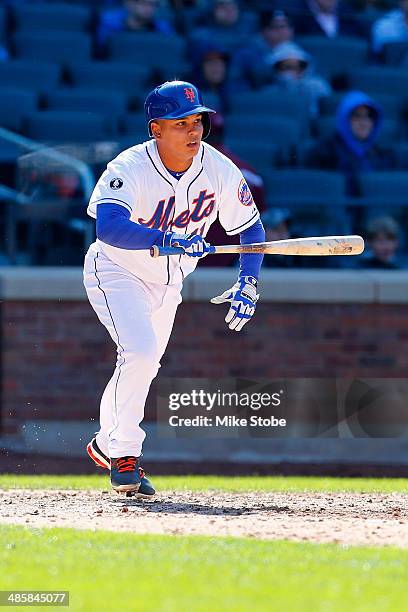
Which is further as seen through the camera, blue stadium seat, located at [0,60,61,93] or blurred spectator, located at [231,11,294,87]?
blurred spectator, located at [231,11,294,87]

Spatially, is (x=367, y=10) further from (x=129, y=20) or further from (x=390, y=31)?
(x=129, y=20)

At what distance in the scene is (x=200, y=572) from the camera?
12.7 ft

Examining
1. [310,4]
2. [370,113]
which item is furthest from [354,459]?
[310,4]

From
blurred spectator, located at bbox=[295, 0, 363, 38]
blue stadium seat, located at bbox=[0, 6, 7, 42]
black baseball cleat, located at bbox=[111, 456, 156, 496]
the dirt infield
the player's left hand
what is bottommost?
the dirt infield

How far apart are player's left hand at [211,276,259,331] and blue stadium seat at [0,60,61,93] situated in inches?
210

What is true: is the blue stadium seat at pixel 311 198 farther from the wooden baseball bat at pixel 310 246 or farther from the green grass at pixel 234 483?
the wooden baseball bat at pixel 310 246

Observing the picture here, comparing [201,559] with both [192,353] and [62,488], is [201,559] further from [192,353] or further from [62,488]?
[192,353]

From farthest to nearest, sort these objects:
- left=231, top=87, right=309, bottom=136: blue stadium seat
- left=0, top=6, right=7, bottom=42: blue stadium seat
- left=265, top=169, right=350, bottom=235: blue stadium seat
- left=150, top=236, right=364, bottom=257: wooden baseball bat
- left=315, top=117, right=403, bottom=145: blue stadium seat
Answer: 1. left=0, top=6, right=7, bottom=42: blue stadium seat
2. left=231, top=87, right=309, bottom=136: blue stadium seat
3. left=315, top=117, right=403, bottom=145: blue stadium seat
4. left=265, top=169, right=350, bottom=235: blue stadium seat
5. left=150, top=236, right=364, bottom=257: wooden baseball bat

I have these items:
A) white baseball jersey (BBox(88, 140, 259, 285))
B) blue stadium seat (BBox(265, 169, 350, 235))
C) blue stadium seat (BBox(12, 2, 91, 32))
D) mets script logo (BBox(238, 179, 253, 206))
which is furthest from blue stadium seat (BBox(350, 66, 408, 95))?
white baseball jersey (BBox(88, 140, 259, 285))

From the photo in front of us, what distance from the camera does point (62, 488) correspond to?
666 centimetres

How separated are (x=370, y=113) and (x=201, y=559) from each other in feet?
20.2

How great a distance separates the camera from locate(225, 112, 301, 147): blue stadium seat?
33.6 feet

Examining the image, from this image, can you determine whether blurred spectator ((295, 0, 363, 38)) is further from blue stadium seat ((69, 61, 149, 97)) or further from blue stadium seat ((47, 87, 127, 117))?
blue stadium seat ((47, 87, 127, 117))

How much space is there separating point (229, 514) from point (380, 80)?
6967 mm
